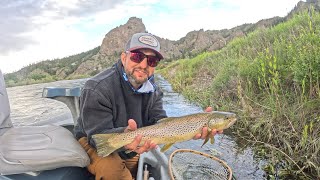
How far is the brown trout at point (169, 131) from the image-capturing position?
2.90 m

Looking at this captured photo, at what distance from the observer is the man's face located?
3350 millimetres

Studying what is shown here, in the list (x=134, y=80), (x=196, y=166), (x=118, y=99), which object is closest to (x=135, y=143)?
(x=118, y=99)

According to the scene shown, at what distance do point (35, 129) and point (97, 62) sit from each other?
98.4m

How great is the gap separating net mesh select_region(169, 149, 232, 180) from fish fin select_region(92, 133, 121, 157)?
61.3 inches

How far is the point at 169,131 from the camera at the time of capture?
9.93 feet

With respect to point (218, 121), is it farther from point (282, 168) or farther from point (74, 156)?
point (282, 168)

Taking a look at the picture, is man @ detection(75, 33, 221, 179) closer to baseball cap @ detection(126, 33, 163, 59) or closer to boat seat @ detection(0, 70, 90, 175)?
baseball cap @ detection(126, 33, 163, 59)

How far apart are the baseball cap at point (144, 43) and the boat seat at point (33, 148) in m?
1.15

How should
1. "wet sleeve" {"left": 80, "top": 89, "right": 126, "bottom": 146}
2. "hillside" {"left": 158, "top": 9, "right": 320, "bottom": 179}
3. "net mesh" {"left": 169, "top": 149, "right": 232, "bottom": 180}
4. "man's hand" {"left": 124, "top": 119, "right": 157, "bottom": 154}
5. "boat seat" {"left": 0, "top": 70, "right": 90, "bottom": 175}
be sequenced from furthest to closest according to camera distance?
"hillside" {"left": 158, "top": 9, "right": 320, "bottom": 179} → "net mesh" {"left": 169, "top": 149, "right": 232, "bottom": 180} → "wet sleeve" {"left": 80, "top": 89, "right": 126, "bottom": 146} → "man's hand" {"left": 124, "top": 119, "right": 157, "bottom": 154} → "boat seat" {"left": 0, "top": 70, "right": 90, "bottom": 175}

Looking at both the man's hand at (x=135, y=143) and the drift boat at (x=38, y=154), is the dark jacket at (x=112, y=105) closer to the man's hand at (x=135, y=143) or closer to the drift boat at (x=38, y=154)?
the man's hand at (x=135, y=143)

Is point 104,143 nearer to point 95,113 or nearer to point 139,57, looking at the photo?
point 95,113

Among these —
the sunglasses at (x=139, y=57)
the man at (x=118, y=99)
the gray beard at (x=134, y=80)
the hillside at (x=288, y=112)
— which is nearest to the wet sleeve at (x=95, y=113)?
the man at (x=118, y=99)

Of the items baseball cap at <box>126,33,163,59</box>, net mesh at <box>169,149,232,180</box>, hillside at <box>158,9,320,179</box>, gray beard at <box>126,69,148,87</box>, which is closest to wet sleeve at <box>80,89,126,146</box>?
gray beard at <box>126,69,148,87</box>

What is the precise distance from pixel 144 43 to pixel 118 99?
0.65 meters
